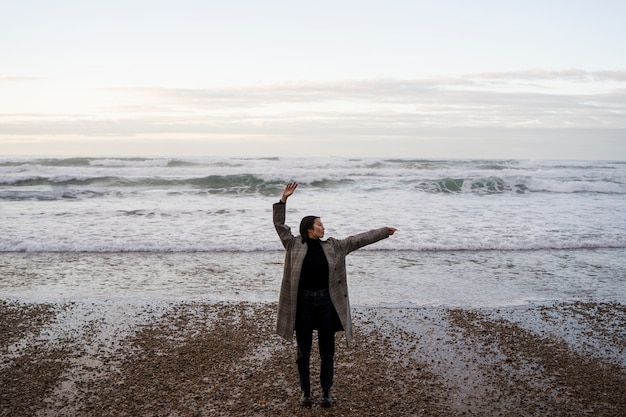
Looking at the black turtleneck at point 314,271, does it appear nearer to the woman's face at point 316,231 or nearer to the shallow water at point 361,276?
the woman's face at point 316,231

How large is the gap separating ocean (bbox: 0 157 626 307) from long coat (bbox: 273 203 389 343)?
3.50 meters

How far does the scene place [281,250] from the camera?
12.1 metres

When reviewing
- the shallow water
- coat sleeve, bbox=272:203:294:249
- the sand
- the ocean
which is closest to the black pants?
the sand

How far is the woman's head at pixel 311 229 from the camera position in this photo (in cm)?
456

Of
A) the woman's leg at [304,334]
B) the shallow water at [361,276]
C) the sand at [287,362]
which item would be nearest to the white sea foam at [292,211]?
the shallow water at [361,276]

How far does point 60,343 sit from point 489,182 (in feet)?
95.2

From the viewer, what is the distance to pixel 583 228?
15.1 m

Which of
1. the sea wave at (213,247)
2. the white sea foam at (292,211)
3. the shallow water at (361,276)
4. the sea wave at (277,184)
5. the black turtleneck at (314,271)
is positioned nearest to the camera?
the black turtleneck at (314,271)

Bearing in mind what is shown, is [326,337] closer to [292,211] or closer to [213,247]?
[213,247]

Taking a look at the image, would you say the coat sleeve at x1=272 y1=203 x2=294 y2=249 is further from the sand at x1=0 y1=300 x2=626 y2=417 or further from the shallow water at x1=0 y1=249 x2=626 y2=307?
the shallow water at x1=0 y1=249 x2=626 y2=307

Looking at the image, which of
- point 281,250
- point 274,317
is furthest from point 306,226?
point 281,250

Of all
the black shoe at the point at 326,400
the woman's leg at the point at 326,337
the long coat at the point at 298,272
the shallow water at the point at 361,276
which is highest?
the long coat at the point at 298,272

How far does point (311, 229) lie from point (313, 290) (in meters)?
0.51

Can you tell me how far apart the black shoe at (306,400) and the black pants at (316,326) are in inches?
1.6
